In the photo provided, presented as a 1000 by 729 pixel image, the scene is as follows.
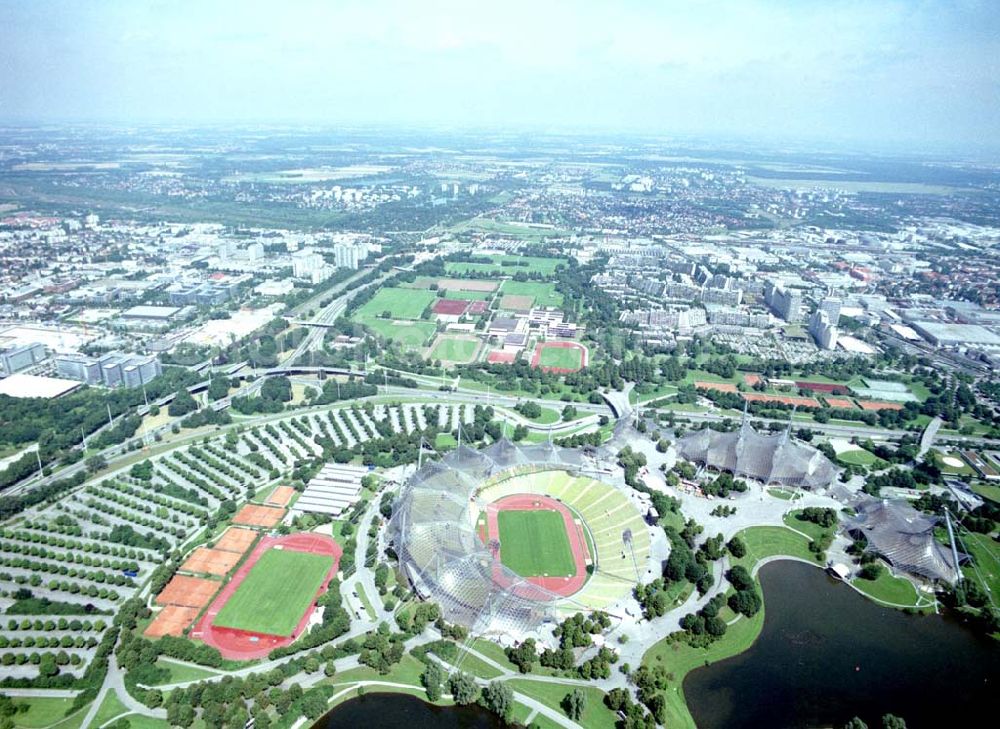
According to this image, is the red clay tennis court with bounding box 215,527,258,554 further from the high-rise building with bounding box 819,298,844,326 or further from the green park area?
the high-rise building with bounding box 819,298,844,326

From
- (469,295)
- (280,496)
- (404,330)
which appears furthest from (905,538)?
(469,295)

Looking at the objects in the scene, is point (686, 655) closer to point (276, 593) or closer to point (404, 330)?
point (276, 593)

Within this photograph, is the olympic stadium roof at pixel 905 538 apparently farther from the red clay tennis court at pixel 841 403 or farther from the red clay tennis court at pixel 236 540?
the red clay tennis court at pixel 236 540

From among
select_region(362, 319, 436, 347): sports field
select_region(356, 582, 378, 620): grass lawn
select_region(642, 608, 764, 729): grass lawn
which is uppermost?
select_region(362, 319, 436, 347): sports field

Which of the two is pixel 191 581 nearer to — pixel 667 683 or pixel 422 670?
pixel 422 670

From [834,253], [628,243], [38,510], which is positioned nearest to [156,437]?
[38,510]

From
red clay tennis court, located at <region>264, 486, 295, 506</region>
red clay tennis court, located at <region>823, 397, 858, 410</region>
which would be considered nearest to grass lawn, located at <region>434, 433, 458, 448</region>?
red clay tennis court, located at <region>264, 486, 295, 506</region>
